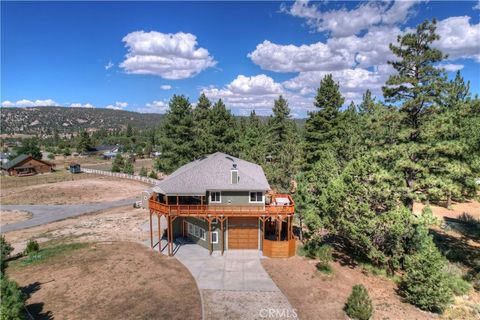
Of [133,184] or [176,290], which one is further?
[133,184]

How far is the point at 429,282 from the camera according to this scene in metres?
17.3

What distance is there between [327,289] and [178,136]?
2968 centimetres

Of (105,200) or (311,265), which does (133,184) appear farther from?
(311,265)

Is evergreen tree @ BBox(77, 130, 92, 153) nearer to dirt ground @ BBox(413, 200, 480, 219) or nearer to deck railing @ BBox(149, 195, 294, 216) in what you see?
deck railing @ BBox(149, 195, 294, 216)

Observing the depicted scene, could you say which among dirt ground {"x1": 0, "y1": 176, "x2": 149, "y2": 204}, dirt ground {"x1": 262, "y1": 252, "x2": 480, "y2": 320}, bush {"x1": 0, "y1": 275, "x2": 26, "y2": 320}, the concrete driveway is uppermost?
bush {"x1": 0, "y1": 275, "x2": 26, "y2": 320}

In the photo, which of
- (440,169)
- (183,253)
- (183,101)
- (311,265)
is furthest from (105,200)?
(440,169)

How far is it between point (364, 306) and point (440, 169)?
12316mm

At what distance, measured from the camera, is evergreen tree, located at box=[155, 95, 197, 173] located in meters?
42.3

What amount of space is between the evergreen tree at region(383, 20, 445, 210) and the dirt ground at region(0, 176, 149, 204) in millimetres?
43156

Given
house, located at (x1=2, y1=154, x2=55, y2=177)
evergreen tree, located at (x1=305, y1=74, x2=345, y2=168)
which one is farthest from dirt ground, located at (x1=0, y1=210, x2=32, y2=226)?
house, located at (x1=2, y1=154, x2=55, y2=177)

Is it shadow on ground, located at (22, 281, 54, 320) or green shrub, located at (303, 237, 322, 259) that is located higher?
green shrub, located at (303, 237, 322, 259)

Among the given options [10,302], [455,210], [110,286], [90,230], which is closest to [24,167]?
[90,230]

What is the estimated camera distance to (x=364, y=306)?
16.5 metres

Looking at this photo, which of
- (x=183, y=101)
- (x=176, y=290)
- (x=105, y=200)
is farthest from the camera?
(x=105, y=200)
